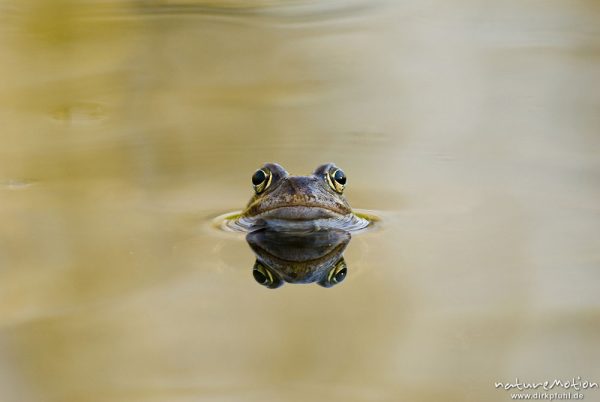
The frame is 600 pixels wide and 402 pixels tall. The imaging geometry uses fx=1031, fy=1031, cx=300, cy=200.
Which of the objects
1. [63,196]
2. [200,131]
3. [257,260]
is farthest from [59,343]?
[200,131]

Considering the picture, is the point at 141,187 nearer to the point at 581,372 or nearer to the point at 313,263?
the point at 313,263

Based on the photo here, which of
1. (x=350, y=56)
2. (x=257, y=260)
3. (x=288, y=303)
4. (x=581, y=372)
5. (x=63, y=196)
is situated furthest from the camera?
(x=350, y=56)

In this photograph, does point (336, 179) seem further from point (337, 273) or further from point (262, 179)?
→ point (337, 273)

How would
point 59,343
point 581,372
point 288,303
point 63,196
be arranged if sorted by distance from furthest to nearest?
point 63,196
point 288,303
point 59,343
point 581,372

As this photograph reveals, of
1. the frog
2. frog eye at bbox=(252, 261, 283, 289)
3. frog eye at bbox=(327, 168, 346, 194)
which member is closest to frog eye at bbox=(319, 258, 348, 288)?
frog eye at bbox=(252, 261, 283, 289)

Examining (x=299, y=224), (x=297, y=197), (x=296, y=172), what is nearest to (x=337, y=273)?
(x=297, y=197)

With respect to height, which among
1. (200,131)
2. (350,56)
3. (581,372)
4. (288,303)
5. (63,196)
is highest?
(350,56)
